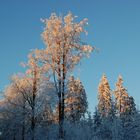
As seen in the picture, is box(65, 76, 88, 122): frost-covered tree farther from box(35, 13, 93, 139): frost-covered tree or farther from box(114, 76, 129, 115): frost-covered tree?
box(35, 13, 93, 139): frost-covered tree

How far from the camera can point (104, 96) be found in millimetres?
82312

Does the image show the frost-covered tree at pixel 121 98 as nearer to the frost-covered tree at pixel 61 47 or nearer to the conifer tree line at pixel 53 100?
the conifer tree line at pixel 53 100

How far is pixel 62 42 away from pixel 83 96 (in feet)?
176

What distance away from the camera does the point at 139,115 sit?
48562 millimetres

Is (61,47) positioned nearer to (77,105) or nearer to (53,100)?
(53,100)

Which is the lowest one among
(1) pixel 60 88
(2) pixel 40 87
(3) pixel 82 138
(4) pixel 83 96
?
(3) pixel 82 138

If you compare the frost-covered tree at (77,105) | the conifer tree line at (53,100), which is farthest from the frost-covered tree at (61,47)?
the frost-covered tree at (77,105)

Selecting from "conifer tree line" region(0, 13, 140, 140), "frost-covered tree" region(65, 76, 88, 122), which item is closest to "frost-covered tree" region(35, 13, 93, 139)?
"conifer tree line" region(0, 13, 140, 140)

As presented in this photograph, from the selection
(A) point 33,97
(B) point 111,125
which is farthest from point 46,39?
(B) point 111,125

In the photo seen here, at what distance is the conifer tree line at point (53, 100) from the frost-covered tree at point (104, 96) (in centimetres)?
180

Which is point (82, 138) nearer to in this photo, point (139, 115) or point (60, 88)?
point (60, 88)

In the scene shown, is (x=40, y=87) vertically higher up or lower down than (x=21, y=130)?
higher up

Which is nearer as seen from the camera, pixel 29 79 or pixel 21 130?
pixel 29 79

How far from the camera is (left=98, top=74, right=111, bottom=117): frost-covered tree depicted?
81625 mm
